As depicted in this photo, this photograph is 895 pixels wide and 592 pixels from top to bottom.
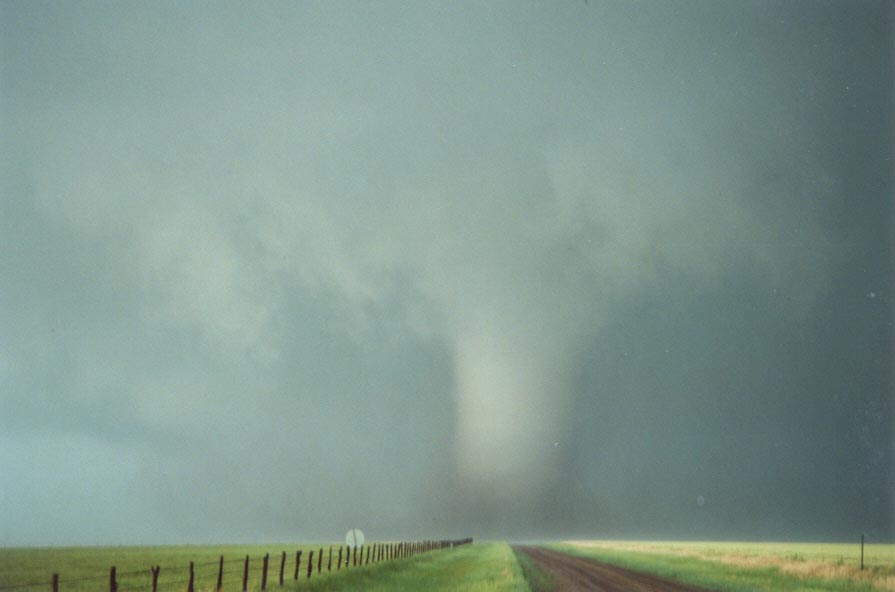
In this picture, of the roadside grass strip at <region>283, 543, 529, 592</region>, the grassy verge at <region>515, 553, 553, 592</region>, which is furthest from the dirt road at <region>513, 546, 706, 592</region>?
the roadside grass strip at <region>283, 543, 529, 592</region>

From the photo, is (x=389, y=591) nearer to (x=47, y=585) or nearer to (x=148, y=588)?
(x=148, y=588)

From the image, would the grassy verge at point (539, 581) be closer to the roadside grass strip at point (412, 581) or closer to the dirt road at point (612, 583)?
the dirt road at point (612, 583)

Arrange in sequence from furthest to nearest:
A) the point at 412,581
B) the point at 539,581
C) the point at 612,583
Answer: the point at 412,581, the point at 539,581, the point at 612,583

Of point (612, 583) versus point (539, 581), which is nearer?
point (612, 583)

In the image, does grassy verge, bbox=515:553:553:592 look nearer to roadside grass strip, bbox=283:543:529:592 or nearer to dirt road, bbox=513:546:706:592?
dirt road, bbox=513:546:706:592

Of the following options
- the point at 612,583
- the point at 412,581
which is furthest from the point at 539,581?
the point at 412,581

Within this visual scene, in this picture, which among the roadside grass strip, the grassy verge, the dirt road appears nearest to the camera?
the roadside grass strip

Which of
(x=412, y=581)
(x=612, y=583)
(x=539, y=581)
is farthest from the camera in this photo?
(x=412, y=581)

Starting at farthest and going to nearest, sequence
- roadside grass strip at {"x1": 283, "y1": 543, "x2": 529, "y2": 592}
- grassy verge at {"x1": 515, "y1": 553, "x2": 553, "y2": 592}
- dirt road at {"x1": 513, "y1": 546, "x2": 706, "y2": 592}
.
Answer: dirt road at {"x1": 513, "y1": 546, "x2": 706, "y2": 592} < grassy verge at {"x1": 515, "y1": 553, "x2": 553, "y2": 592} < roadside grass strip at {"x1": 283, "y1": 543, "x2": 529, "y2": 592}

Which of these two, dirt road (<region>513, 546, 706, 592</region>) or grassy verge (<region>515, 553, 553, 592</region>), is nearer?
grassy verge (<region>515, 553, 553, 592</region>)

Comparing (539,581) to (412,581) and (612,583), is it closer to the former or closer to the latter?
(612,583)

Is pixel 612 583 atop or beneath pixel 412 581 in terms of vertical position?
atop

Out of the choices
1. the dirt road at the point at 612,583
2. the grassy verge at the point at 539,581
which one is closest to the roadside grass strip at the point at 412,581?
the grassy verge at the point at 539,581

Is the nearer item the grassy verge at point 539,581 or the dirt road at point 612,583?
the grassy verge at point 539,581
